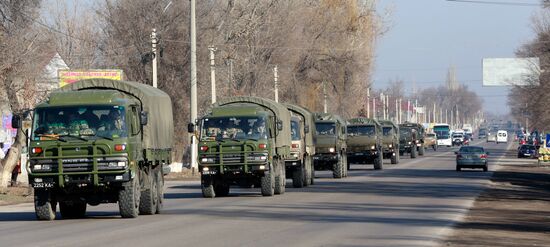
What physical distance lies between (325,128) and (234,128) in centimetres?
1738

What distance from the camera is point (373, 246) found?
63.2ft

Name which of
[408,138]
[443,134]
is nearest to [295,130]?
[408,138]

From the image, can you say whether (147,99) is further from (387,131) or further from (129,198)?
(387,131)

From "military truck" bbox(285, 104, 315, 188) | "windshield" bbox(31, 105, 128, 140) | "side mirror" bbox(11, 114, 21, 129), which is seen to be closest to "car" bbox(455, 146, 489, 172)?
"military truck" bbox(285, 104, 315, 188)

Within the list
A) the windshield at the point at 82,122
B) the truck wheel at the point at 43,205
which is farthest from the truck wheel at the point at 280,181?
the truck wheel at the point at 43,205

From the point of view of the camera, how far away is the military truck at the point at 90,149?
25594mm

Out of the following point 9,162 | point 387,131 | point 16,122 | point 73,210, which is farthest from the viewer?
point 387,131

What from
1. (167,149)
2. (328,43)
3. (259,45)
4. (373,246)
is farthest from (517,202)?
(328,43)

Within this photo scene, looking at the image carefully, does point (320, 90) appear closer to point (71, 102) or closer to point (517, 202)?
point (517, 202)

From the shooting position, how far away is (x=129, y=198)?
86.5ft

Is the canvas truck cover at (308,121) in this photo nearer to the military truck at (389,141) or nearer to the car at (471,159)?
the car at (471,159)

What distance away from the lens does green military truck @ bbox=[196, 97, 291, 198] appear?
35.2m

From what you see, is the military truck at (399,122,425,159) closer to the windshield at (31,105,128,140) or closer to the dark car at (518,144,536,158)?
the dark car at (518,144,536,158)

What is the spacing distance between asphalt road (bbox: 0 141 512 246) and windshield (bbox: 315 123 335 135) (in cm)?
1184
